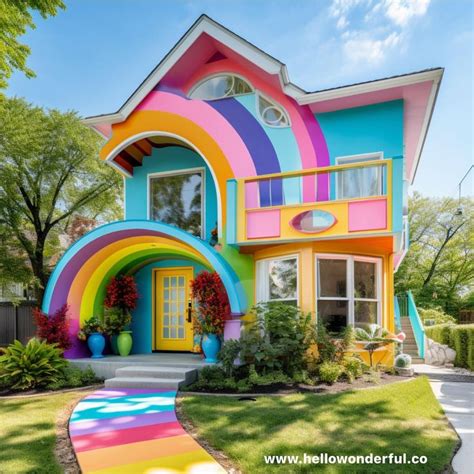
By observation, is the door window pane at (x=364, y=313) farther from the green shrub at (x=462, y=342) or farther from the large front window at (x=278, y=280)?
the green shrub at (x=462, y=342)

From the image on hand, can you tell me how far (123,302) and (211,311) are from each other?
330 cm

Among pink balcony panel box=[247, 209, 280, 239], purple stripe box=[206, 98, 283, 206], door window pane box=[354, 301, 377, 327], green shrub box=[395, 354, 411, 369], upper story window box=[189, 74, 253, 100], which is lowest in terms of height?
green shrub box=[395, 354, 411, 369]

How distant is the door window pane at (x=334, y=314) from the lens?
9125mm

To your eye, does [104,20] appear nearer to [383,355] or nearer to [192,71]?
[192,71]

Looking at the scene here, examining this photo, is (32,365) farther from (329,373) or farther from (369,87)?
(369,87)

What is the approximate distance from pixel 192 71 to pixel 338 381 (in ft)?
28.3

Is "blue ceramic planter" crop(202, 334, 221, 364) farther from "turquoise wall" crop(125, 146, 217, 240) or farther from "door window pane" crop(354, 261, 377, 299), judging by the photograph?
"turquoise wall" crop(125, 146, 217, 240)

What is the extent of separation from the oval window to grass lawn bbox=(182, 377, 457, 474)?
11.0ft

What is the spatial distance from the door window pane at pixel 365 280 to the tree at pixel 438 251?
19.3m

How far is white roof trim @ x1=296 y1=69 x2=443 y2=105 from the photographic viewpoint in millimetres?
8695

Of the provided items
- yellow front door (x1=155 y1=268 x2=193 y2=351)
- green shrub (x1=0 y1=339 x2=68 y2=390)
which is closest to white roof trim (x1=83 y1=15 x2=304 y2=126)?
yellow front door (x1=155 y1=268 x2=193 y2=351)

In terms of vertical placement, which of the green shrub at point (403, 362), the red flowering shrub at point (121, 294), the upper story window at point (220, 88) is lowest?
the green shrub at point (403, 362)

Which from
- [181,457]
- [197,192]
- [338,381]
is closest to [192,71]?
[197,192]

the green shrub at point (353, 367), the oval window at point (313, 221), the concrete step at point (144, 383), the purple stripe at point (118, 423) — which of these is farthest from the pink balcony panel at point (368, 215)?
the purple stripe at point (118, 423)
